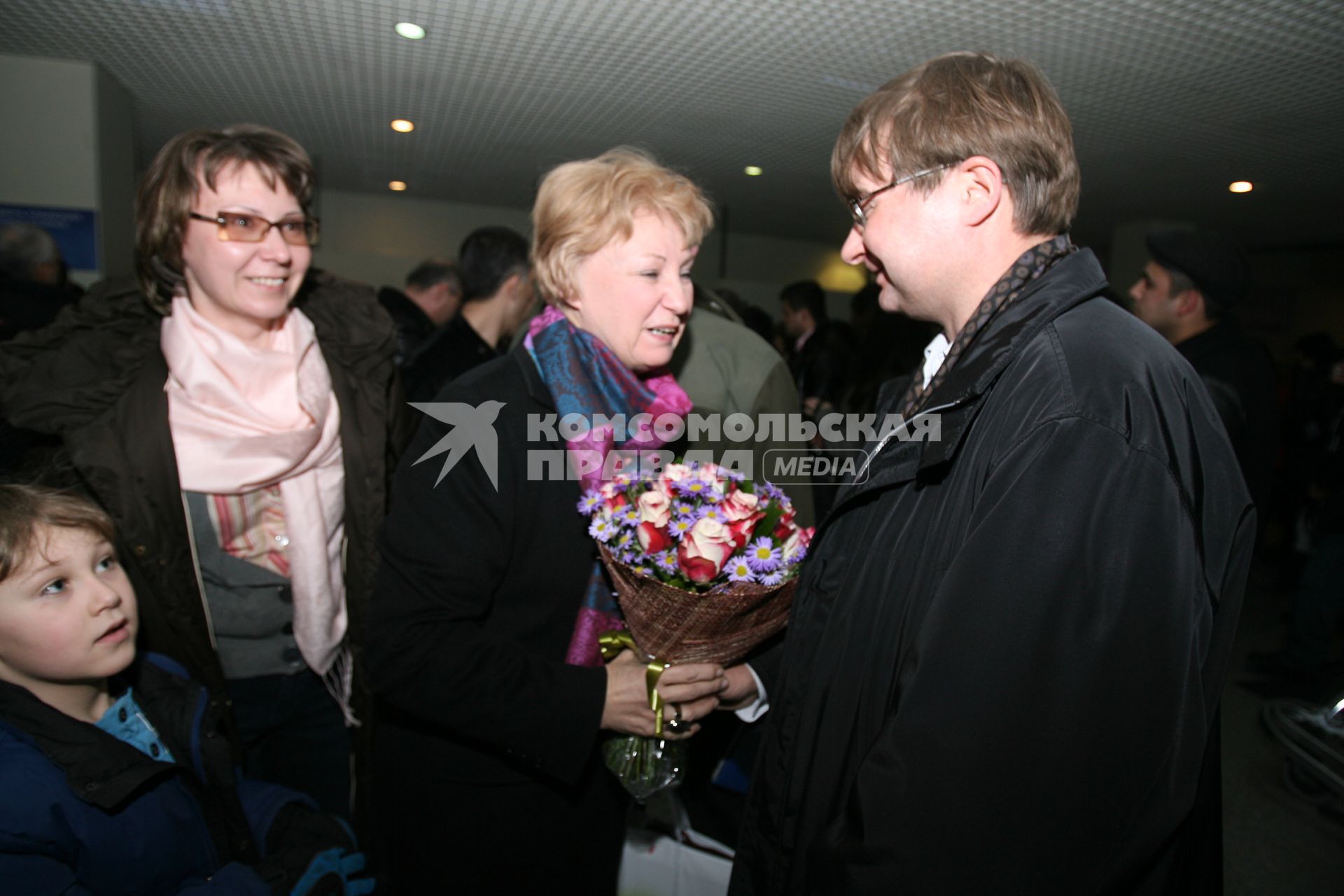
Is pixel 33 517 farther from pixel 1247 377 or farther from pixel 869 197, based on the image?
pixel 1247 377

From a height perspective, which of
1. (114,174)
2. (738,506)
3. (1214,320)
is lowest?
(738,506)

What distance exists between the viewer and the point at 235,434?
1.59m

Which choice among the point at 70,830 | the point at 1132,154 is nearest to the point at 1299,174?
the point at 1132,154

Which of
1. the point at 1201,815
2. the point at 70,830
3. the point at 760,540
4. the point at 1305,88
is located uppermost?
the point at 1305,88

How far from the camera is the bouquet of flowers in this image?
1205mm

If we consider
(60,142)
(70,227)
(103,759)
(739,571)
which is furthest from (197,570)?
(60,142)

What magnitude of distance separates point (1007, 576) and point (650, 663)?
76 centimetres

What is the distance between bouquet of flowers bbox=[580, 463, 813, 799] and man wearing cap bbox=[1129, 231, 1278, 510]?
2551 millimetres

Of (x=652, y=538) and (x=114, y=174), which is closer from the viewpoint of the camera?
(x=652, y=538)

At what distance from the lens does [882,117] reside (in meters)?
1.05

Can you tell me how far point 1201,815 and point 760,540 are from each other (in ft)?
2.35

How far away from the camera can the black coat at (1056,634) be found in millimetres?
741

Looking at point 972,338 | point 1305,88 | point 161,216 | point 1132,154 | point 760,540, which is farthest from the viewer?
point 1132,154

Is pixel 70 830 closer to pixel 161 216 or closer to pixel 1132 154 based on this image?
pixel 161 216
